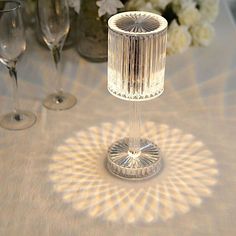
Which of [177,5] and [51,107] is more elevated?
[177,5]

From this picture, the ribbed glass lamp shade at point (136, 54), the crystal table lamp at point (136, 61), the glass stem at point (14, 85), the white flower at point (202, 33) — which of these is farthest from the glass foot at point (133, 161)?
the white flower at point (202, 33)

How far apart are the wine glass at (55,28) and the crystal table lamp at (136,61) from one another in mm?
276

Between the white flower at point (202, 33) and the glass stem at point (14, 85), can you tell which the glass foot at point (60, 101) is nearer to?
the glass stem at point (14, 85)

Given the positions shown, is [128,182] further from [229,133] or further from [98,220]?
[229,133]

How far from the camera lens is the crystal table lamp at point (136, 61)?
33.3 inches

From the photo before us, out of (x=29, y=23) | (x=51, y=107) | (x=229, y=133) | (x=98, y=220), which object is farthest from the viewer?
(x=29, y=23)

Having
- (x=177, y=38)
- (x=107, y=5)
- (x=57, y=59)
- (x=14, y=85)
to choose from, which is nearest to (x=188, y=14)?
(x=177, y=38)

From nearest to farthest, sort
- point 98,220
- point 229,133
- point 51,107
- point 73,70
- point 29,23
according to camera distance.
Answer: point 98,220
point 229,133
point 51,107
point 73,70
point 29,23

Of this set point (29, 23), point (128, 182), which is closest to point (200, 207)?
point (128, 182)

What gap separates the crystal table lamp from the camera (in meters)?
0.84

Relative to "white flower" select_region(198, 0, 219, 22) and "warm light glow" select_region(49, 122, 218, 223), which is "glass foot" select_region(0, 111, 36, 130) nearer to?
"warm light glow" select_region(49, 122, 218, 223)

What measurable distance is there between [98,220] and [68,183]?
0.12m

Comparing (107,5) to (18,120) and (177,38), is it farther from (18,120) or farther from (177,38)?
(18,120)

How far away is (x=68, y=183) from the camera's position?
0.93 m
